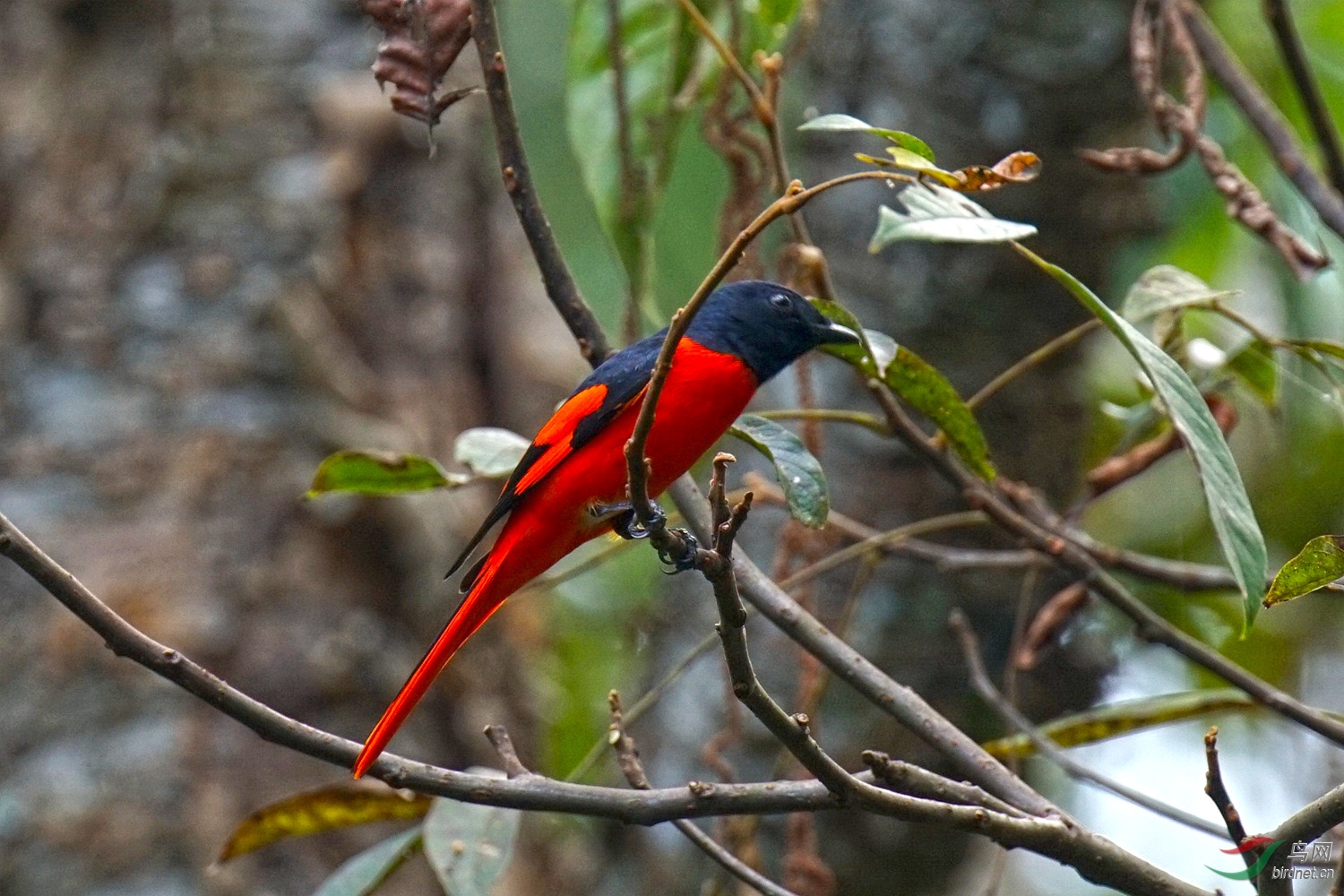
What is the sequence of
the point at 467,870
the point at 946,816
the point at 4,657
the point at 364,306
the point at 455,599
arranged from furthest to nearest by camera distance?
the point at 364,306
the point at 455,599
the point at 4,657
the point at 467,870
the point at 946,816

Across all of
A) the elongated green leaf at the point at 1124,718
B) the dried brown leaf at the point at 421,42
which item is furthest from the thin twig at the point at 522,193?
the elongated green leaf at the point at 1124,718

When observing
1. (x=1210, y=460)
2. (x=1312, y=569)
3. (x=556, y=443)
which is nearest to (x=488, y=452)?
(x=556, y=443)

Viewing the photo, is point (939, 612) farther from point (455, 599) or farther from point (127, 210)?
point (127, 210)

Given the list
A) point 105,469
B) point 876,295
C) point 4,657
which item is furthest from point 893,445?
point 4,657

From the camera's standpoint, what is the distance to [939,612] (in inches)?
170

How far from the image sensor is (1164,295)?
2.31 m

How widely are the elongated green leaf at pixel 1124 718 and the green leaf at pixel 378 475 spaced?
1.22m

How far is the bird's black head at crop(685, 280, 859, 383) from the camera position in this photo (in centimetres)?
296

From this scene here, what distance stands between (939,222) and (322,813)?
1600mm

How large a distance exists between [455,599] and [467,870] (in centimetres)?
202

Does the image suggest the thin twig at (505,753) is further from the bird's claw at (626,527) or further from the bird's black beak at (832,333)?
the bird's black beak at (832,333)

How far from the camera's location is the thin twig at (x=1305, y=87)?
2.61m

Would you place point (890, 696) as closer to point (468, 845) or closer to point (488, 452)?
point (468, 845)

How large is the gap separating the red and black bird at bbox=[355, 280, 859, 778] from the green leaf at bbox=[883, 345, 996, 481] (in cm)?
25
